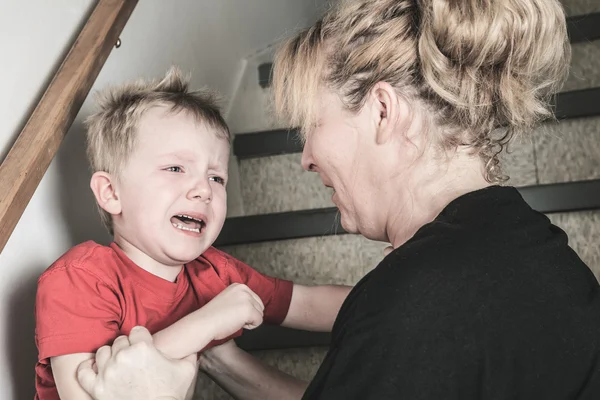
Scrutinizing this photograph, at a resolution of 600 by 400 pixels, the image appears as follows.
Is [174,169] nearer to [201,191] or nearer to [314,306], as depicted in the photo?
[201,191]

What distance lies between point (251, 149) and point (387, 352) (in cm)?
144

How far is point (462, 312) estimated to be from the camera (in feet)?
2.79

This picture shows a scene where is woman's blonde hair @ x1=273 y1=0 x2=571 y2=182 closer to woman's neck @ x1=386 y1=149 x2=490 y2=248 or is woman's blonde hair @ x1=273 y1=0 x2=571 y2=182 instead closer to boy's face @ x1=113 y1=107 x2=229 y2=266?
woman's neck @ x1=386 y1=149 x2=490 y2=248

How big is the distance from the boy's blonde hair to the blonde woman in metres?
0.31

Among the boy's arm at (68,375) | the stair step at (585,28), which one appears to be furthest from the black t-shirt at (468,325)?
the stair step at (585,28)

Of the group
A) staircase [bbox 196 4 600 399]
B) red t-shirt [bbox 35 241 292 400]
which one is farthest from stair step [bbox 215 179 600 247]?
red t-shirt [bbox 35 241 292 400]

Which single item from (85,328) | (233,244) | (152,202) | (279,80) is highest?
(279,80)

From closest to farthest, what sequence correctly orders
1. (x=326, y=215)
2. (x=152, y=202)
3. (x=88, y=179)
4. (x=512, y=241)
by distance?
1. (x=512, y=241)
2. (x=152, y=202)
3. (x=88, y=179)
4. (x=326, y=215)

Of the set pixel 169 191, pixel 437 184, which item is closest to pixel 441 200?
pixel 437 184

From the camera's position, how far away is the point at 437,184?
113 centimetres

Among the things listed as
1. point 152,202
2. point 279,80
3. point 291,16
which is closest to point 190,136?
point 152,202

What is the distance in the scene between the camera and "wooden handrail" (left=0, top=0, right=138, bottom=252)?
1.24m

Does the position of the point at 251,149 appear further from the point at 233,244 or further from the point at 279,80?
the point at 279,80

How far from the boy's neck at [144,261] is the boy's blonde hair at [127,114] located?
0.20 ft
